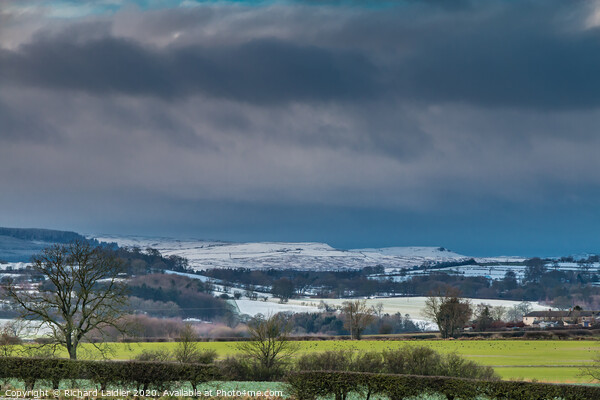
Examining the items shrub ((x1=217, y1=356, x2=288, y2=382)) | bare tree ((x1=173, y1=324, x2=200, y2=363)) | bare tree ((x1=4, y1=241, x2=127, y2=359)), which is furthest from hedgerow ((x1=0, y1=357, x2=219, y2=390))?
bare tree ((x1=173, y1=324, x2=200, y2=363))

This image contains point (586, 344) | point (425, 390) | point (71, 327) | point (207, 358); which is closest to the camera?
point (425, 390)

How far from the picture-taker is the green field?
8206 cm

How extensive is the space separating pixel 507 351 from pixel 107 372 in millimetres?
75008

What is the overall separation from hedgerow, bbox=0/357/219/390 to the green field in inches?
1460

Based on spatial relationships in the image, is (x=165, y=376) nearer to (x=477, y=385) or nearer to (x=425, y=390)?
(x=425, y=390)

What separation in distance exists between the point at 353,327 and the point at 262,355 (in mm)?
69307

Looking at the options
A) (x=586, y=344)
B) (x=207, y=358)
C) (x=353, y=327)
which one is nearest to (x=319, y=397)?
(x=207, y=358)

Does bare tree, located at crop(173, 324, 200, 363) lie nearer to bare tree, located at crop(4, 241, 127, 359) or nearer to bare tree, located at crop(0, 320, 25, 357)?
bare tree, located at crop(4, 241, 127, 359)

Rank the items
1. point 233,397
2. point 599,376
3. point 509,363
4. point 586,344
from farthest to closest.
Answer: point 586,344, point 509,363, point 599,376, point 233,397

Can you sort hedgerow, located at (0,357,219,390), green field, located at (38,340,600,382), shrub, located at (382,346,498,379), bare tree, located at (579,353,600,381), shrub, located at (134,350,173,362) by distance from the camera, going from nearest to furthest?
hedgerow, located at (0,357,219,390), shrub, located at (134,350,173,362), shrub, located at (382,346,498,379), bare tree, located at (579,353,600,381), green field, located at (38,340,600,382)

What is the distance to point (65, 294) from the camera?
60.0 meters

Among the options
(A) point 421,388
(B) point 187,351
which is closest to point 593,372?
(B) point 187,351

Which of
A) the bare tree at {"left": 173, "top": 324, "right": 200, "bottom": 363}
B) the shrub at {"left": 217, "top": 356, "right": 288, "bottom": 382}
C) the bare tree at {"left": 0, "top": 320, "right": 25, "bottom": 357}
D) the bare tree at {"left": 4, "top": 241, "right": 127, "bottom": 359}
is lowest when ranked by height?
the shrub at {"left": 217, "top": 356, "right": 288, "bottom": 382}

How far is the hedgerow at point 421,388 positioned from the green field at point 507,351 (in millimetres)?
36857
